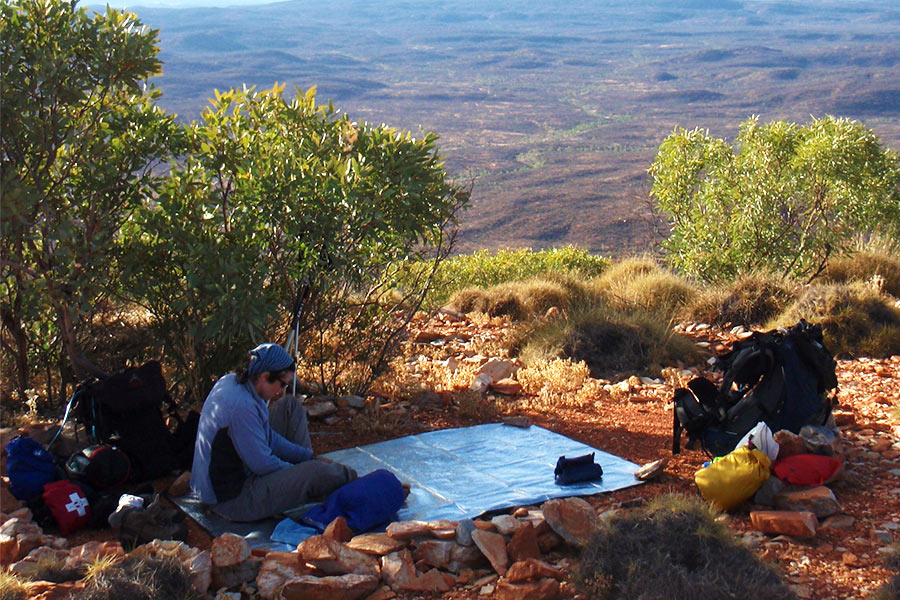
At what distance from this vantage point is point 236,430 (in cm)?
445

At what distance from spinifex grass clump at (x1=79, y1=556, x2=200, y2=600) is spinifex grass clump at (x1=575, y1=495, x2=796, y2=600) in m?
1.46

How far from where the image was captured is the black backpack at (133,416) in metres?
4.98

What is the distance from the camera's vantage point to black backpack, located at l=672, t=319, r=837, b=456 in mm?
5230

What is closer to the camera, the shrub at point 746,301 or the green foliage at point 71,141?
the green foliage at point 71,141

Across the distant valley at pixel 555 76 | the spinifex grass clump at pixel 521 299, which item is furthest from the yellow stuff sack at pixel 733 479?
the distant valley at pixel 555 76

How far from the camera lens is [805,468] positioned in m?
4.61

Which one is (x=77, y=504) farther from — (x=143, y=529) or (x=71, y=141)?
(x=71, y=141)

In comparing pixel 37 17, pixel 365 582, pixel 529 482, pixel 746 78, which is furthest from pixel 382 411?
pixel 746 78

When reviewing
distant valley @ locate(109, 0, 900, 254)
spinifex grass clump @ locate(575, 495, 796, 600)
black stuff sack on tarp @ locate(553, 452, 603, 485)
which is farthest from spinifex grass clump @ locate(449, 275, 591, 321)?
distant valley @ locate(109, 0, 900, 254)

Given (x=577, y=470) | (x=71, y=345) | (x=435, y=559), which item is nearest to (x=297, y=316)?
(x=71, y=345)

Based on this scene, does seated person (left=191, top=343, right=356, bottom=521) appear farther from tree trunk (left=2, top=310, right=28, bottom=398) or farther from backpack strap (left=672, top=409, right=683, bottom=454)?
tree trunk (left=2, top=310, right=28, bottom=398)

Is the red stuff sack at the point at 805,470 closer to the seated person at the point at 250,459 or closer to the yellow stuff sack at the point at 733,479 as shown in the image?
the yellow stuff sack at the point at 733,479

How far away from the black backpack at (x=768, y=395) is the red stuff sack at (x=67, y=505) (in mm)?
3068

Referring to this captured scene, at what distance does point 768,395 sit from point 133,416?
134 inches
